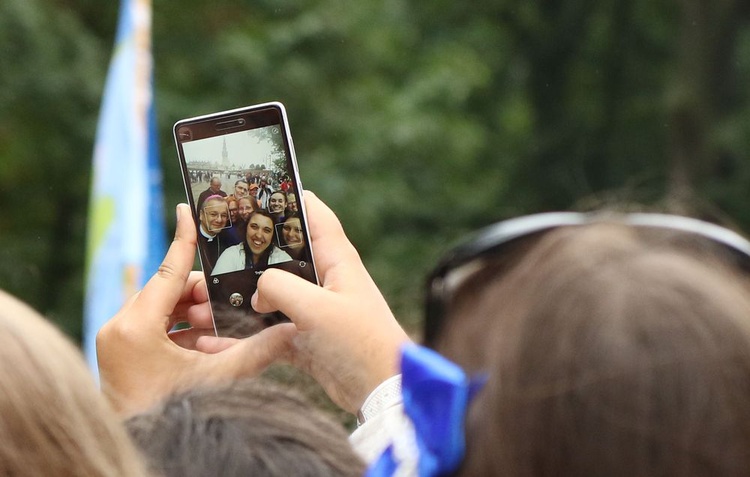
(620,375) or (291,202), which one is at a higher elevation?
(291,202)

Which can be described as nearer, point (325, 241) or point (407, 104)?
point (325, 241)

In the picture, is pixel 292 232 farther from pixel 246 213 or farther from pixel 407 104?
pixel 407 104

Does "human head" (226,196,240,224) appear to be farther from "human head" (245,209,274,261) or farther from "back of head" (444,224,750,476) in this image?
"back of head" (444,224,750,476)

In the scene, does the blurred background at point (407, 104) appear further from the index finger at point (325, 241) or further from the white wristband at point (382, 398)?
the white wristband at point (382, 398)

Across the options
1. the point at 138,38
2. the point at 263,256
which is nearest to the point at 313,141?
the point at 138,38

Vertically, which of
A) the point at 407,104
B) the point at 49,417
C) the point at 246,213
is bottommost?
the point at 49,417

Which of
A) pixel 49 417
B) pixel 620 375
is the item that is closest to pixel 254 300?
pixel 49 417

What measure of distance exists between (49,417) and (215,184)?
0.68m

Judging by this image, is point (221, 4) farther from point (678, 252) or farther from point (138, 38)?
point (678, 252)

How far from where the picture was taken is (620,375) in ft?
2.40

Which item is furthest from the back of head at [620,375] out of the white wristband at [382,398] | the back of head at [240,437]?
the white wristband at [382,398]

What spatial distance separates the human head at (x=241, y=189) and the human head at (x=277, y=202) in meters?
0.04

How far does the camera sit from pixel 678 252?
805mm

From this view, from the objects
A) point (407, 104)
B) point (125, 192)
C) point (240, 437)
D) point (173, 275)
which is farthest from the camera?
point (407, 104)
